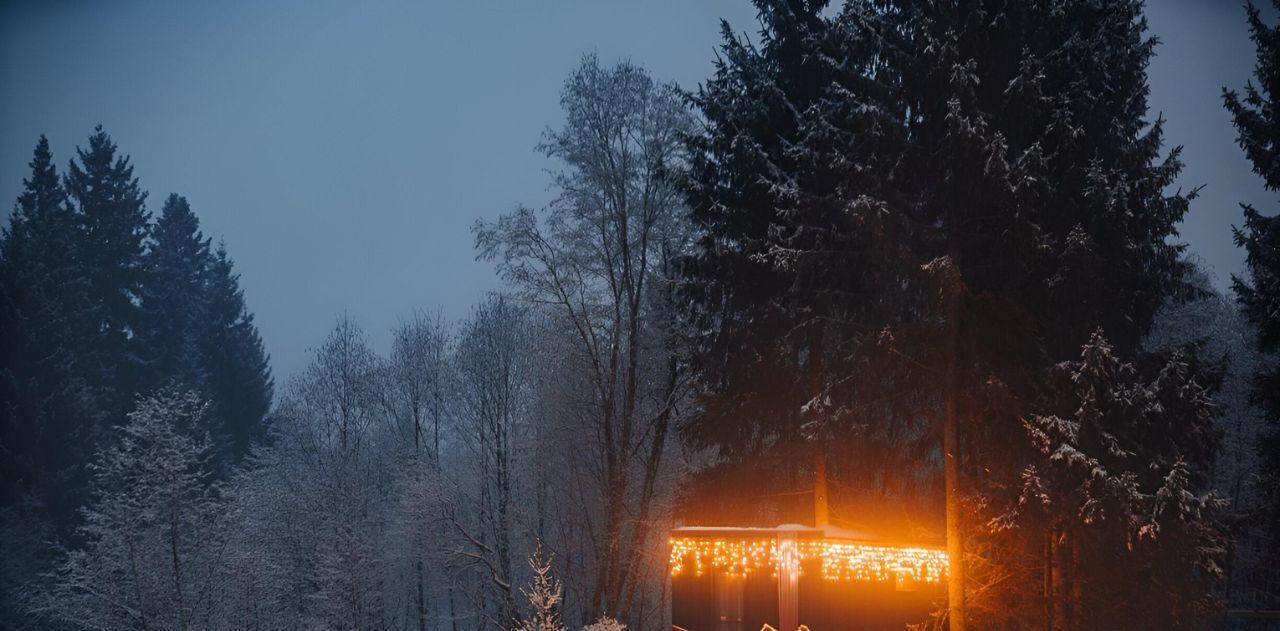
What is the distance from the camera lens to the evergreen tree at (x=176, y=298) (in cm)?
3675

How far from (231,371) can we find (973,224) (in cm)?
3482

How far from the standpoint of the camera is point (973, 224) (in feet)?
51.0

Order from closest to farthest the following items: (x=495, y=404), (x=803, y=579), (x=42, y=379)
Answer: (x=803, y=579)
(x=495, y=404)
(x=42, y=379)

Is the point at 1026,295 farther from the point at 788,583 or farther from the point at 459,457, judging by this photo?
the point at 459,457

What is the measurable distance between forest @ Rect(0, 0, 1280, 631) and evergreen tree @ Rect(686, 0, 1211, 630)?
0.06m

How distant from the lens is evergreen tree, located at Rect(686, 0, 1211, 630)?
1462cm

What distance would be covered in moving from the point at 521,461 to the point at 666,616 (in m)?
6.86

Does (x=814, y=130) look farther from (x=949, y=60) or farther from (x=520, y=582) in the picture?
(x=520, y=582)

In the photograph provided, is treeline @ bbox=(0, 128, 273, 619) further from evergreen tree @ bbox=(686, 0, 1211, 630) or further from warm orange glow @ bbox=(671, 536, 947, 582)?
evergreen tree @ bbox=(686, 0, 1211, 630)

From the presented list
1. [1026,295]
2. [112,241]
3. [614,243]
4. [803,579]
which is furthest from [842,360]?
[112,241]

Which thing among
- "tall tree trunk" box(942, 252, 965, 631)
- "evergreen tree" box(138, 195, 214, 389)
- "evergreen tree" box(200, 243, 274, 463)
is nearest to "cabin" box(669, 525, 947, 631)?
"tall tree trunk" box(942, 252, 965, 631)

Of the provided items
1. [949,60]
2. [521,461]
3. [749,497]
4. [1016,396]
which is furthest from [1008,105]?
[521,461]

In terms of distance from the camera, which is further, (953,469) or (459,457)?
(459,457)

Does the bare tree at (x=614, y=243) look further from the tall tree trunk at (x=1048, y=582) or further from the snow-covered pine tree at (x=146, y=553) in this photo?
the snow-covered pine tree at (x=146, y=553)
